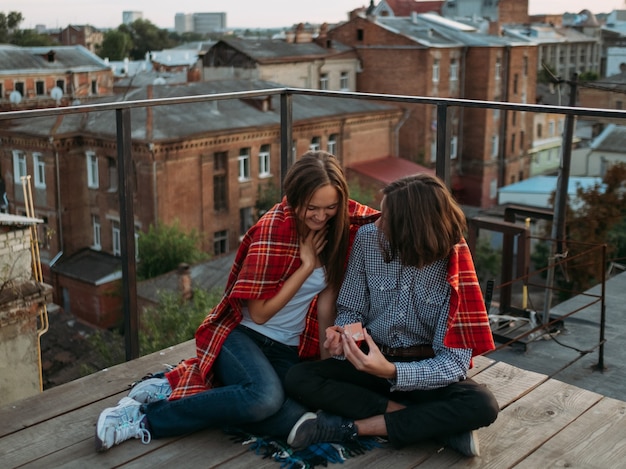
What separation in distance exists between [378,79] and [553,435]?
116 ft

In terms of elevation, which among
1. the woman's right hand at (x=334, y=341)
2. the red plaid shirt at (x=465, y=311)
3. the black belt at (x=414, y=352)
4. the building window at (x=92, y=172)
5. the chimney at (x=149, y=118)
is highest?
the red plaid shirt at (x=465, y=311)

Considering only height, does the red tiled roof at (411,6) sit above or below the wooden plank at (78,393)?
above

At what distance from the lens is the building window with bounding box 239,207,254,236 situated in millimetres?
29828

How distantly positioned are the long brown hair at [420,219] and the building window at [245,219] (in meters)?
27.6

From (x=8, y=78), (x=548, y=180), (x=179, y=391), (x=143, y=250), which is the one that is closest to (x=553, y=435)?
(x=179, y=391)

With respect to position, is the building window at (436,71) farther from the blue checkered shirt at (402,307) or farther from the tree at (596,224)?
the blue checkered shirt at (402,307)

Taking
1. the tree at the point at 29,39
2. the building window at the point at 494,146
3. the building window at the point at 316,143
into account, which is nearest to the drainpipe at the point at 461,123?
the building window at the point at 494,146

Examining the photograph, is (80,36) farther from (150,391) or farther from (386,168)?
(150,391)

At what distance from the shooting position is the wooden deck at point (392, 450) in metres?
2.10

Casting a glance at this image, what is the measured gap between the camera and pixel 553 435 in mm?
2223

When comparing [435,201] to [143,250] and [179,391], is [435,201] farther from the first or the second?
[143,250]

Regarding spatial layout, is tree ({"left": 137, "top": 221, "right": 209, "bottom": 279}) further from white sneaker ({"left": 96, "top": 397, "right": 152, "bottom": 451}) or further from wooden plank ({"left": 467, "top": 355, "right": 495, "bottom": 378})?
white sneaker ({"left": 96, "top": 397, "right": 152, "bottom": 451})

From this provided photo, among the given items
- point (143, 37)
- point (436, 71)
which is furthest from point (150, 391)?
point (143, 37)

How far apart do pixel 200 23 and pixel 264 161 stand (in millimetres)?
94017
